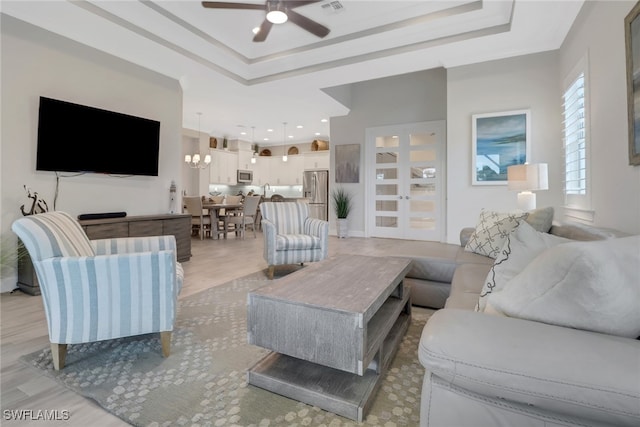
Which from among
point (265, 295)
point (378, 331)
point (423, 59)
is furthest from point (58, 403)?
point (423, 59)

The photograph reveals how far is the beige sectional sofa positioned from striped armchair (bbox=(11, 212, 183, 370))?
1527mm

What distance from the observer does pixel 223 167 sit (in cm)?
895

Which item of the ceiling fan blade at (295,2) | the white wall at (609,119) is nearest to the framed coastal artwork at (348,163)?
the ceiling fan blade at (295,2)

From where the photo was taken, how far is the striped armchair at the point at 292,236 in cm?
351

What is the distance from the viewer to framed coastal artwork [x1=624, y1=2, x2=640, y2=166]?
1.79 meters

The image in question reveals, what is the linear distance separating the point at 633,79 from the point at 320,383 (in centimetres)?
250

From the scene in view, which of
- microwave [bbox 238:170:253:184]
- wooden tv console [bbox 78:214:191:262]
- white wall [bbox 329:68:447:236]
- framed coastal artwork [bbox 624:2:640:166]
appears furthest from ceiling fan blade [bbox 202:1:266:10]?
microwave [bbox 238:170:253:184]

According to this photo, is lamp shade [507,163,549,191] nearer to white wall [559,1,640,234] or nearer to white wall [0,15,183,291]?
white wall [559,1,640,234]

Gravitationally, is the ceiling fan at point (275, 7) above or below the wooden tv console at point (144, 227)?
above

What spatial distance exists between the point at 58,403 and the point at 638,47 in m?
3.57

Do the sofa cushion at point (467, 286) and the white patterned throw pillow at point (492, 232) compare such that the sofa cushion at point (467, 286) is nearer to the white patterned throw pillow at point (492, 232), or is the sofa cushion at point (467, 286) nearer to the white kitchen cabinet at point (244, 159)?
the white patterned throw pillow at point (492, 232)

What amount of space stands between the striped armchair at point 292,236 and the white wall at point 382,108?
2656 millimetres

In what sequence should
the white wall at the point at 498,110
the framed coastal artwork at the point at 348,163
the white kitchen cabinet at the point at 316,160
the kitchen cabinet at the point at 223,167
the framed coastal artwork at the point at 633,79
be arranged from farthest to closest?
1. the white kitchen cabinet at the point at 316,160
2. the kitchen cabinet at the point at 223,167
3. the framed coastal artwork at the point at 348,163
4. the white wall at the point at 498,110
5. the framed coastal artwork at the point at 633,79

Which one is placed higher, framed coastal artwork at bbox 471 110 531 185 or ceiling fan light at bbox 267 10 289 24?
ceiling fan light at bbox 267 10 289 24
